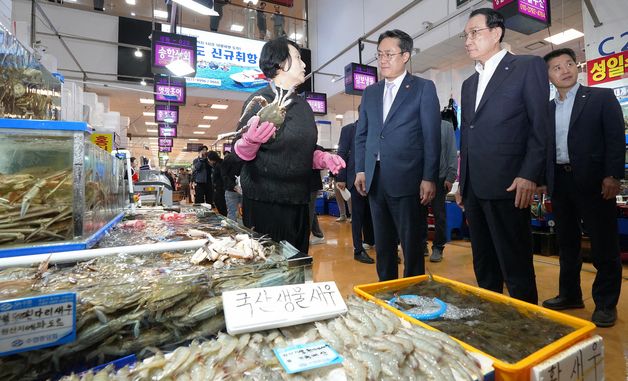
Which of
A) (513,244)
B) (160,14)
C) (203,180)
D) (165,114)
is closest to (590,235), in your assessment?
(513,244)

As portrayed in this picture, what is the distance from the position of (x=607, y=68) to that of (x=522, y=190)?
490 centimetres

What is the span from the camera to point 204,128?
57.7ft

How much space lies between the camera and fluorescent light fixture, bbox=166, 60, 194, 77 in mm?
6652

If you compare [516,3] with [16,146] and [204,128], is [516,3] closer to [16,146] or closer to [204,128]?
[16,146]

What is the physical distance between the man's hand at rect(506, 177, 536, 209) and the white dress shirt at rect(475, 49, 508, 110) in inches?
19.1

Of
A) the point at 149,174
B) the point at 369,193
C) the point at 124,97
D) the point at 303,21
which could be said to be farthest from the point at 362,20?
the point at 369,193

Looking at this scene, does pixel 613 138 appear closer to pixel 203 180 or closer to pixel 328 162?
pixel 328 162

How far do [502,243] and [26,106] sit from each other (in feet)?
7.70

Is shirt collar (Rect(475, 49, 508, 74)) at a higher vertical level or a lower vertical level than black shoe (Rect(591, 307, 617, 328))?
higher

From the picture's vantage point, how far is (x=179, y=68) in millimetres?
6684

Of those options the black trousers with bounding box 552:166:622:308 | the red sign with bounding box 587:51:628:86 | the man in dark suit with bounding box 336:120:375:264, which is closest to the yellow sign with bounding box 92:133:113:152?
the man in dark suit with bounding box 336:120:375:264

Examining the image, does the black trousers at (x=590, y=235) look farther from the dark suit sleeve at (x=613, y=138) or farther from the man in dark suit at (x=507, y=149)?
the man in dark suit at (x=507, y=149)

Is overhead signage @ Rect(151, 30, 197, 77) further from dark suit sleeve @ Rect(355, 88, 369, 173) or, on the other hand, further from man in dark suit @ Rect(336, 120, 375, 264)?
dark suit sleeve @ Rect(355, 88, 369, 173)

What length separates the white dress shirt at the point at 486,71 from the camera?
1737 mm
